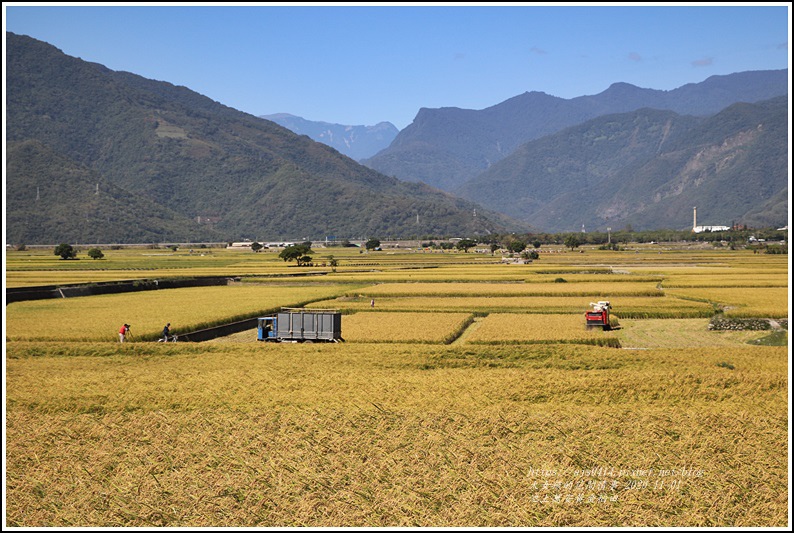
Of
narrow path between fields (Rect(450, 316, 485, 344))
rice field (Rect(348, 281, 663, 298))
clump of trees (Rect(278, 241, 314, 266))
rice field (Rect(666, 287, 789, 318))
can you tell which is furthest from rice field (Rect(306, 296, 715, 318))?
clump of trees (Rect(278, 241, 314, 266))

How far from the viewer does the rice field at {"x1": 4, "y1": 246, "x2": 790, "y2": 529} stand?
12570 millimetres

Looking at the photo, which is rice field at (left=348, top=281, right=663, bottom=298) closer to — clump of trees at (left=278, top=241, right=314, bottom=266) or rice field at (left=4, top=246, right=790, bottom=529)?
rice field at (left=4, top=246, right=790, bottom=529)

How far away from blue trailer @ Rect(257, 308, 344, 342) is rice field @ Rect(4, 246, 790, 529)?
130 cm

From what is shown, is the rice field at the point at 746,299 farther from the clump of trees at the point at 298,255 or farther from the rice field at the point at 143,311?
the clump of trees at the point at 298,255

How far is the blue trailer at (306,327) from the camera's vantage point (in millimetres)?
34156

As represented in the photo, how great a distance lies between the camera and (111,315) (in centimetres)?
4309

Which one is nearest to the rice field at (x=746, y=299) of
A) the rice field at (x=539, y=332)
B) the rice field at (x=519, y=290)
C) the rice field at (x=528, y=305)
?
the rice field at (x=528, y=305)

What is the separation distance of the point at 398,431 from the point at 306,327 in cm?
1831

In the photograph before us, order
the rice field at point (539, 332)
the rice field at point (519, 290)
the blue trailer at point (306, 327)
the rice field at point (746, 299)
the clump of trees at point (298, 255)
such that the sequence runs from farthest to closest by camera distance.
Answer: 1. the clump of trees at point (298, 255)
2. the rice field at point (519, 290)
3. the rice field at point (746, 299)
4. the blue trailer at point (306, 327)
5. the rice field at point (539, 332)

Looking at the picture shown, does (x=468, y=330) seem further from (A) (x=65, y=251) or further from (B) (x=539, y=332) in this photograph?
(A) (x=65, y=251)

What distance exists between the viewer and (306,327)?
34719 mm

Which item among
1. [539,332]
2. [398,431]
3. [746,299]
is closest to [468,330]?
[539,332]

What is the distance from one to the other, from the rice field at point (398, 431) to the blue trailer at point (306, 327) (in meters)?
1.30

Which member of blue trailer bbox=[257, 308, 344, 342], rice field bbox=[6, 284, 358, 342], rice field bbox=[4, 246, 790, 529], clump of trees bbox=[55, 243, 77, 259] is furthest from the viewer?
clump of trees bbox=[55, 243, 77, 259]
